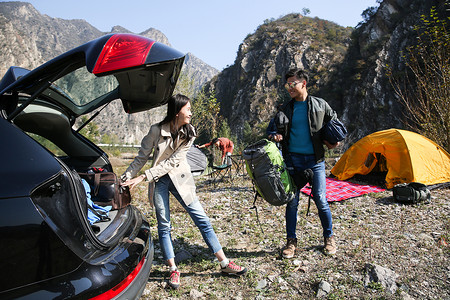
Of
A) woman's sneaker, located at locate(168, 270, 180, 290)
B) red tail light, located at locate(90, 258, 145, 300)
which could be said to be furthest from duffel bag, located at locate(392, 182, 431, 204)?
red tail light, located at locate(90, 258, 145, 300)

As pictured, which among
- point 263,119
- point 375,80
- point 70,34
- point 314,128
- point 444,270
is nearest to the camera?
point 444,270

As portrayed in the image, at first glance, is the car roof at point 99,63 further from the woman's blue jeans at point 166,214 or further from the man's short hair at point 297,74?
the man's short hair at point 297,74

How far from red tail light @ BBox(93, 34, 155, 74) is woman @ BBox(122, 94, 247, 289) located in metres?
0.76

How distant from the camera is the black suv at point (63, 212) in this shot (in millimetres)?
1183

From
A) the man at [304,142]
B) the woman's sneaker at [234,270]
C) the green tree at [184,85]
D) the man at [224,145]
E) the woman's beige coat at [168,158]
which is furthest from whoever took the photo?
the green tree at [184,85]

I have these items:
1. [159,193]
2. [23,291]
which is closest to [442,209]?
[159,193]

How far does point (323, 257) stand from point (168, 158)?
206 centimetres

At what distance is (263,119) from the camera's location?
44.2 m

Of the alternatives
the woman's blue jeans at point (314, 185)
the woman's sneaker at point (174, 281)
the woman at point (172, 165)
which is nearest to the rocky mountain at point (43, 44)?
the woman's blue jeans at point (314, 185)

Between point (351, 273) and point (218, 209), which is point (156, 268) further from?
point (218, 209)

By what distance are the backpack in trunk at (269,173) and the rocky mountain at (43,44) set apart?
52.8 metres

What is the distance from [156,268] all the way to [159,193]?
3.27ft

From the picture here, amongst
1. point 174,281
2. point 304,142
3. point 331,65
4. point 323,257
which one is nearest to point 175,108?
point 304,142

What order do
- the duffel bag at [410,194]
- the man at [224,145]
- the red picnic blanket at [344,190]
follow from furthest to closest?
the man at [224,145] < the red picnic blanket at [344,190] < the duffel bag at [410,194]
